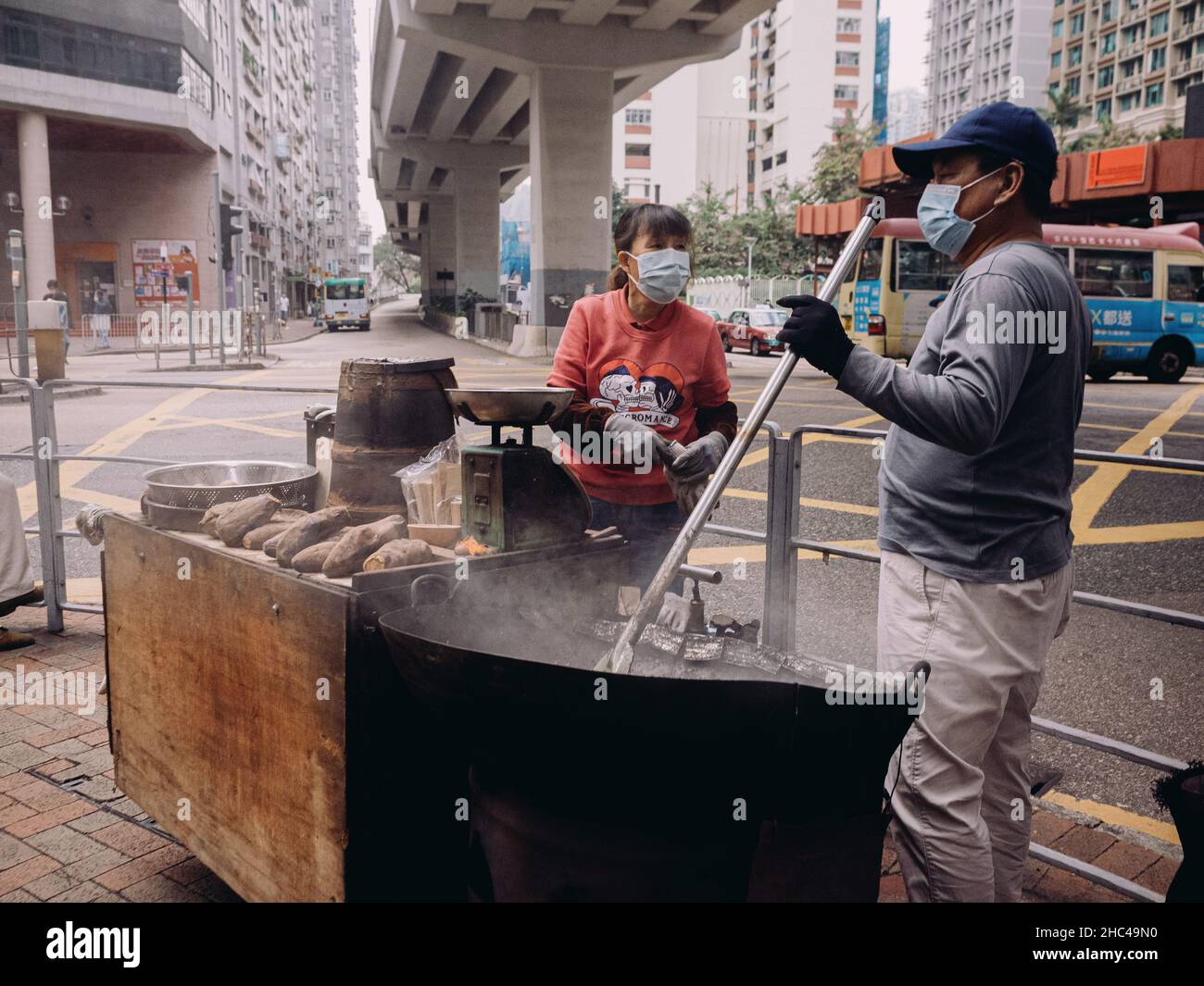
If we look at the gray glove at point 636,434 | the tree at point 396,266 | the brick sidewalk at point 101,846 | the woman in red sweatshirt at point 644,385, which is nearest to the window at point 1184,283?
the brick sidewalk at point 101,846

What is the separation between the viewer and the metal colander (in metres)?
2.84

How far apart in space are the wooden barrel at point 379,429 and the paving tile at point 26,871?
133 centimetres

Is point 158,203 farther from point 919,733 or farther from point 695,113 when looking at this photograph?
point 695,113

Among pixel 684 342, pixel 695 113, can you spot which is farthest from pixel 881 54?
pixel 684 342

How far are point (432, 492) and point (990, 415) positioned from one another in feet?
4.60

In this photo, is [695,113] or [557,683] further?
[695,113]

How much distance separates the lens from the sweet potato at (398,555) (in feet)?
7.46

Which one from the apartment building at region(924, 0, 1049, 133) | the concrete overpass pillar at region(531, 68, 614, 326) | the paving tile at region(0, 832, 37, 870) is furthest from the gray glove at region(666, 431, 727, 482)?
the apartment building at region(924, 0, 1049, 133)

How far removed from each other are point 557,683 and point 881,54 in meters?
126

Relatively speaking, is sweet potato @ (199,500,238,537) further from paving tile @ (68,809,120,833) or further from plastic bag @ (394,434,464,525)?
paving tile @ (68,809,120,833)

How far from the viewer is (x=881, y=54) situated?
114 m

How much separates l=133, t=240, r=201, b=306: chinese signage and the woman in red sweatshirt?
40.8 meters

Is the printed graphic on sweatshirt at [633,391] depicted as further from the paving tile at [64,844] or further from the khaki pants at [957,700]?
the paving tile at [64,844]
